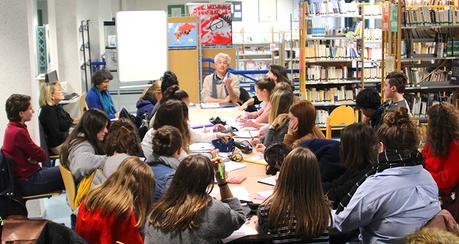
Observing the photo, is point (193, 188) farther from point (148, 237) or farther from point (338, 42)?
point (338, 42)

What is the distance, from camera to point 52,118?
22.0 ft

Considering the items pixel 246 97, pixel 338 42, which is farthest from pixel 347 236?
pixel 338 42

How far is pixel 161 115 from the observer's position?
16.5ft

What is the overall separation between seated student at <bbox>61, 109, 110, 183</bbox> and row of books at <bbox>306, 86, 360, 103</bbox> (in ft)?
19.8

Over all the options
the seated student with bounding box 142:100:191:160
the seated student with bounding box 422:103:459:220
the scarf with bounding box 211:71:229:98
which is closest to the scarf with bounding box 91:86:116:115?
the scarf with bounding box 211:71:229:98

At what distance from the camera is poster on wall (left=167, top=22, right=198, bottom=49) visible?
31.4 feet

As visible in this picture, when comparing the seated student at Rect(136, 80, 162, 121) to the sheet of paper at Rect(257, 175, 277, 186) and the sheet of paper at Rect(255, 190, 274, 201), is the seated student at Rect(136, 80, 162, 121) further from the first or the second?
the sheet of paper at Rect(255, 190, 274, 201)

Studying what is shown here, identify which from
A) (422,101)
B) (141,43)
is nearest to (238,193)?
(141,43)

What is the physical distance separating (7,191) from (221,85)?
398 centimetres

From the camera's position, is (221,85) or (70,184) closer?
(70,184)

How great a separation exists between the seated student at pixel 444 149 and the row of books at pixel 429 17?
13.5 ft

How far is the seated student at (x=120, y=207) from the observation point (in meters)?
3.24

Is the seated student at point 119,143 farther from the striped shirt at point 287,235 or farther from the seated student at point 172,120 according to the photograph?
the striped shirt at point 287,235

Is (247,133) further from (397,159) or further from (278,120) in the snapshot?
(397,159)
